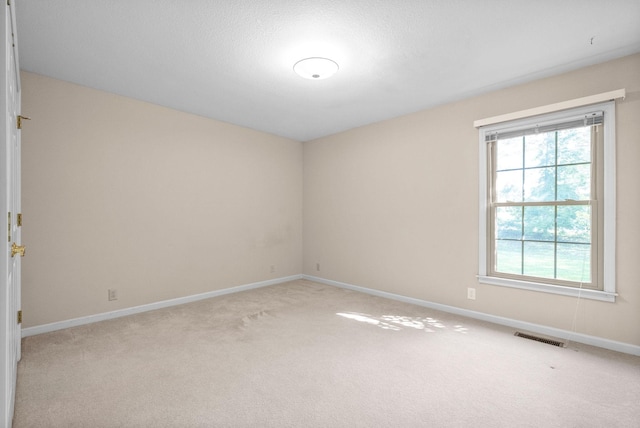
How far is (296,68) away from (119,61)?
64.5 inches

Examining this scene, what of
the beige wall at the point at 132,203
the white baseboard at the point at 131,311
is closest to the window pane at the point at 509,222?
the beige wall at the point at 132,203

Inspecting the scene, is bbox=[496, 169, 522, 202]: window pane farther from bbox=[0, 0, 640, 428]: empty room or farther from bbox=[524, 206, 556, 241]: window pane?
bbox=[524, 206, 556, 241]: window pane

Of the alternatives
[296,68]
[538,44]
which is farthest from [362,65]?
[538,44]

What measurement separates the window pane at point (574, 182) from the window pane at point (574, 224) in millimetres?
109

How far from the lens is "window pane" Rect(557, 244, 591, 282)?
286cm

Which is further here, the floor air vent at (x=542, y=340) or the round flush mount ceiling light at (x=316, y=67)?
the floor air vent at (x=542, y=340)

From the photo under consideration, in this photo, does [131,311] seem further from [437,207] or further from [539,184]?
[539,184]

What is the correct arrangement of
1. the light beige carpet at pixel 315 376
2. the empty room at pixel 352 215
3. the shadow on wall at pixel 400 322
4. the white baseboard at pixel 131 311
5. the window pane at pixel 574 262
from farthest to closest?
the shadow on wall at pixel 400 322 → the white baseboard at pixel 131 311 → the window pane at pixel 574 262 → the empty room at pixel 352 215 → the light beige carpet at pixel 315 376

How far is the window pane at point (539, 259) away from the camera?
121 inches

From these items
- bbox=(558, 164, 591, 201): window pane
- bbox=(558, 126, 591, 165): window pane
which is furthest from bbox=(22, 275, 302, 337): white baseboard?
bbox=(558, 126, 591, 165): window pane

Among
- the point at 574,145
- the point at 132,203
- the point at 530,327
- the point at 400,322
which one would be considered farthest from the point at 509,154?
the point at 132,203

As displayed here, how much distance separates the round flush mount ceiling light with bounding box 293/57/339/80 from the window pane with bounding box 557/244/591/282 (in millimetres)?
2868

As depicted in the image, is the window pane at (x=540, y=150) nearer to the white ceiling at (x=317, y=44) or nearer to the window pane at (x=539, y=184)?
the window pane at (x=539, y=184)

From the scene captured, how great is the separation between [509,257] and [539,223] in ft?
1.57
